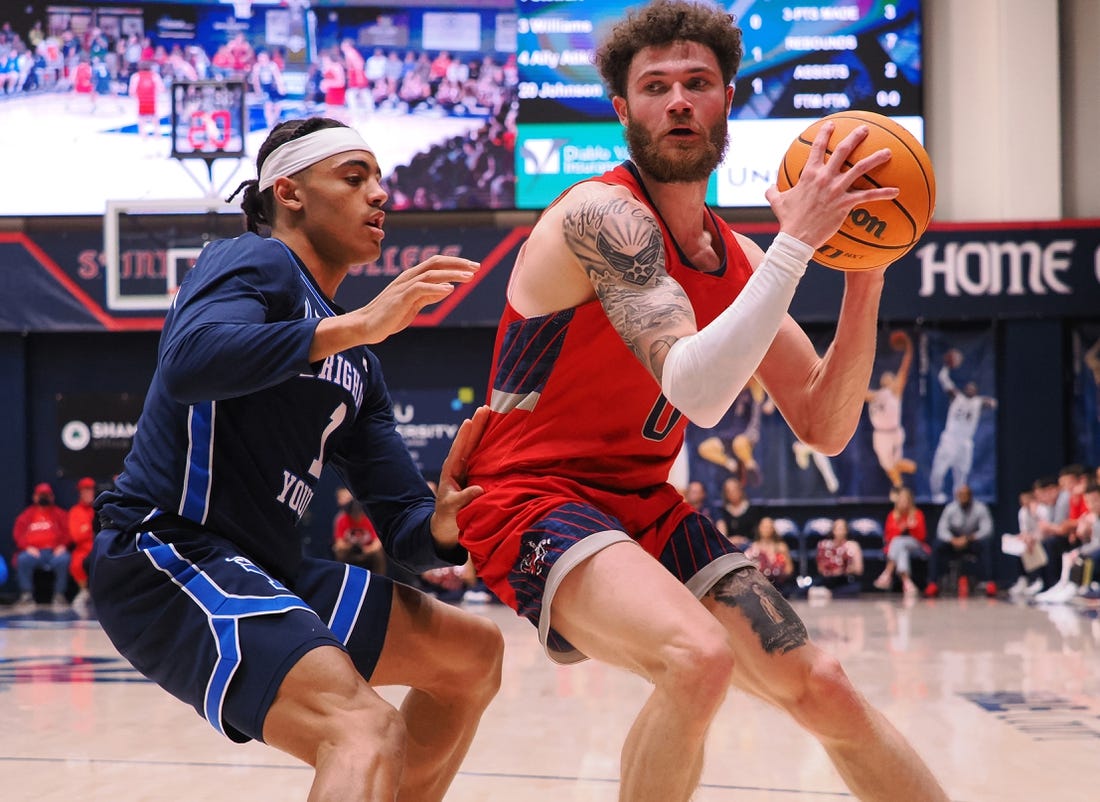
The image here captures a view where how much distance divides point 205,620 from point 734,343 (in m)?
1.33

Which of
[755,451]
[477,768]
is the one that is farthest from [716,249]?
[755,451]

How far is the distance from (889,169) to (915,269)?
40.4 ft

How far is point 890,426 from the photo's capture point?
49.5 feet

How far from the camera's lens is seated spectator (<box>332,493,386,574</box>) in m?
13.4

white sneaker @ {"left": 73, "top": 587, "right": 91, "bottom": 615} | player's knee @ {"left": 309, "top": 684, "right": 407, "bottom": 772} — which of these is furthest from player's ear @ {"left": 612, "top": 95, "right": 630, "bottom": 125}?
white sneaker @ {"left": 73, "top": 587, "right": 91, "bottom": 615}

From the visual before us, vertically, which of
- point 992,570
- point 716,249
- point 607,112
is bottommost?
point 992,570

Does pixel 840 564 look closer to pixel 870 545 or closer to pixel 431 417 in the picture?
pixel 870 545

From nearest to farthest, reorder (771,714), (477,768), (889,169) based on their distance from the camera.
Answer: (889,169) < (477,768) < (771,714)

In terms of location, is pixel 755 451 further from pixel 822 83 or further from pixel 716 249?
pixel 716 249

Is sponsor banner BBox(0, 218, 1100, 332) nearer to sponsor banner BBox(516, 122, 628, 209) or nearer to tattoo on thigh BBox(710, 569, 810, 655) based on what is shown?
sponsor banner BBox(516, 122, 628, 209)

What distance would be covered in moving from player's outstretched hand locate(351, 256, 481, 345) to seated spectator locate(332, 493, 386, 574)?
34.7ft

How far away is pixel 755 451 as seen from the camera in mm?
15156

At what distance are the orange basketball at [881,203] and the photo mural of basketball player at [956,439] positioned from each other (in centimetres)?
1257

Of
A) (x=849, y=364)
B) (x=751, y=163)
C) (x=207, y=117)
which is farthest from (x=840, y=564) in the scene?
(x=849, y=364)
